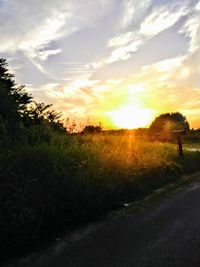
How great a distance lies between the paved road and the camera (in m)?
6.17

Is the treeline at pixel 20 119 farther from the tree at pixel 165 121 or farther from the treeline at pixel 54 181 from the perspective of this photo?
the tree at pixel 165 121

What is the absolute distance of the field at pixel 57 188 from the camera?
7.29m

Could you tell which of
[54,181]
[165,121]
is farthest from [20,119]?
[165,121]

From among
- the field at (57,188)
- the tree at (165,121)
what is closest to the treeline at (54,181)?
the field at (57,188)

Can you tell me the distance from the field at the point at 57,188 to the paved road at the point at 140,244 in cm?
61

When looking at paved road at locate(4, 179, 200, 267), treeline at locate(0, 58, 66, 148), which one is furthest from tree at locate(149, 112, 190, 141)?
paved road at locate(4, 179, 200, 267)

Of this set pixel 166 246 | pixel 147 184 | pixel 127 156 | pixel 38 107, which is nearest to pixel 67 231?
pixel 166 246

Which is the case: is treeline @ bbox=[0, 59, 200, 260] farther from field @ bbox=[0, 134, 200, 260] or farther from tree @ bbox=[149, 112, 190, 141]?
tree @ bbox=[149, 112, 190, 141]

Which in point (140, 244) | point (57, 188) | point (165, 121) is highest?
point (165, 121)

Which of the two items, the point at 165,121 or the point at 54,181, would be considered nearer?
the point at 54,181

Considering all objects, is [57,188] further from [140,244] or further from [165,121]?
[165,121]

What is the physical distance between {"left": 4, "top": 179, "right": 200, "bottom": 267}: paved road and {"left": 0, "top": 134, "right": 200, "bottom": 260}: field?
61 centimetres

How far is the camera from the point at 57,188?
8.51 metres

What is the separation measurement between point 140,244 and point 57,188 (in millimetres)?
2314
